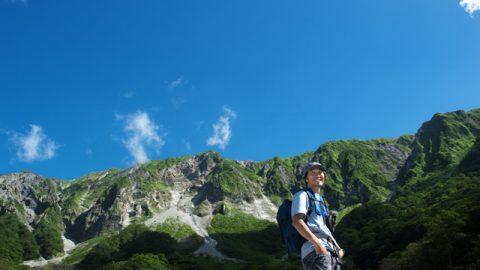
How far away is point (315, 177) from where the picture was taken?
11789mm

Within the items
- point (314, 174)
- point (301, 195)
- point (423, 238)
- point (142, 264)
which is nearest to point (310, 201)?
point (301, 195)

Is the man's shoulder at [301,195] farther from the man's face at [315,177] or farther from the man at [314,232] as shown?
the man's face at [315,177]

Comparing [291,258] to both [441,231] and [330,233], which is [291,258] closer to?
[441,231]

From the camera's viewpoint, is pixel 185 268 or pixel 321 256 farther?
pixel 185 268

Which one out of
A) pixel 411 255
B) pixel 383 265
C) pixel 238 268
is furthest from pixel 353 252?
pixel 411 255

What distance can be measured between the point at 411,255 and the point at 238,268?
237ft

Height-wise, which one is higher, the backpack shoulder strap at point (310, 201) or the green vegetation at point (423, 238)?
the green vegetation at point (423, 238)

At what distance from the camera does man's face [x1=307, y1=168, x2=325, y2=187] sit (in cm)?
1177

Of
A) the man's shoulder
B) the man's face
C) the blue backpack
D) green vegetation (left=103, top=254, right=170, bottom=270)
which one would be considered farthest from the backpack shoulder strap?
green vegetation (left=103, top=254, right=170, bottom=270)

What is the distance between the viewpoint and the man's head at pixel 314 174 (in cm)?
1178

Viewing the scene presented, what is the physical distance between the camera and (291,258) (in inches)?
6501

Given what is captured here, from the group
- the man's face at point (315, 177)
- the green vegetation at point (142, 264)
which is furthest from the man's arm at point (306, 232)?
the green vegetation at point (142, 264)

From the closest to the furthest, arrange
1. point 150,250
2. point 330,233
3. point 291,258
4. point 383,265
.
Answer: point 330,233 < point 383,265 < point 291,258 < point 150,250

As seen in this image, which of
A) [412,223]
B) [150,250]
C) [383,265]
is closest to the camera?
[383,265]
